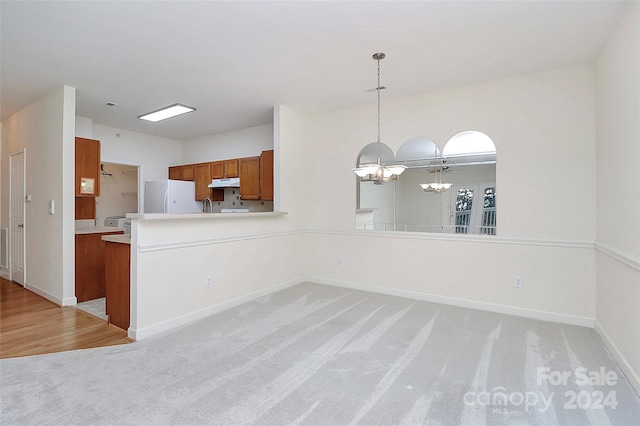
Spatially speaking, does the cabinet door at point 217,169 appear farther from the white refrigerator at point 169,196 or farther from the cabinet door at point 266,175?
the cabinet door at point 266,175

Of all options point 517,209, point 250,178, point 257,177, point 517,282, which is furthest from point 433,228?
point 250,178

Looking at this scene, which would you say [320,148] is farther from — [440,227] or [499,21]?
[499,21]

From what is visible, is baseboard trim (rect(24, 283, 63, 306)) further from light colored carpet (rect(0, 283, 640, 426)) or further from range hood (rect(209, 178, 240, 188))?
range hood (rect(209, 178, 240, 188))

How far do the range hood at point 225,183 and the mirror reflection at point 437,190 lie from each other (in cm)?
238

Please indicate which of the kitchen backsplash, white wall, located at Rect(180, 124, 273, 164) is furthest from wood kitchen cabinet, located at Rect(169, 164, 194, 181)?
the kitchen backsplash

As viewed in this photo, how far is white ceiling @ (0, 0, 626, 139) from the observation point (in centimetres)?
227

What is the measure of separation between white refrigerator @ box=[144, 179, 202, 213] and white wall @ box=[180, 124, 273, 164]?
2.43 feet

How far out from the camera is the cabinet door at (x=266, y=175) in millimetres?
4996

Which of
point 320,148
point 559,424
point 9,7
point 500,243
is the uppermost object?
point 9,7

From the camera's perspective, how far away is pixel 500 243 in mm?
3492

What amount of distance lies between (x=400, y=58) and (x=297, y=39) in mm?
1044

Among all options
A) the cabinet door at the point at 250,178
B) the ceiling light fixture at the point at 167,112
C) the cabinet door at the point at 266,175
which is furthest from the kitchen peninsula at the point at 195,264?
the ceiling light fixture at the point at 167,112

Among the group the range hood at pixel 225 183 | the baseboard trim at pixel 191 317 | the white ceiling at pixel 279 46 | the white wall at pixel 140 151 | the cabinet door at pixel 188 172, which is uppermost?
the white ceiling at pixel 279 46

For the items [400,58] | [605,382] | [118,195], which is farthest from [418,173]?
[118,195]
